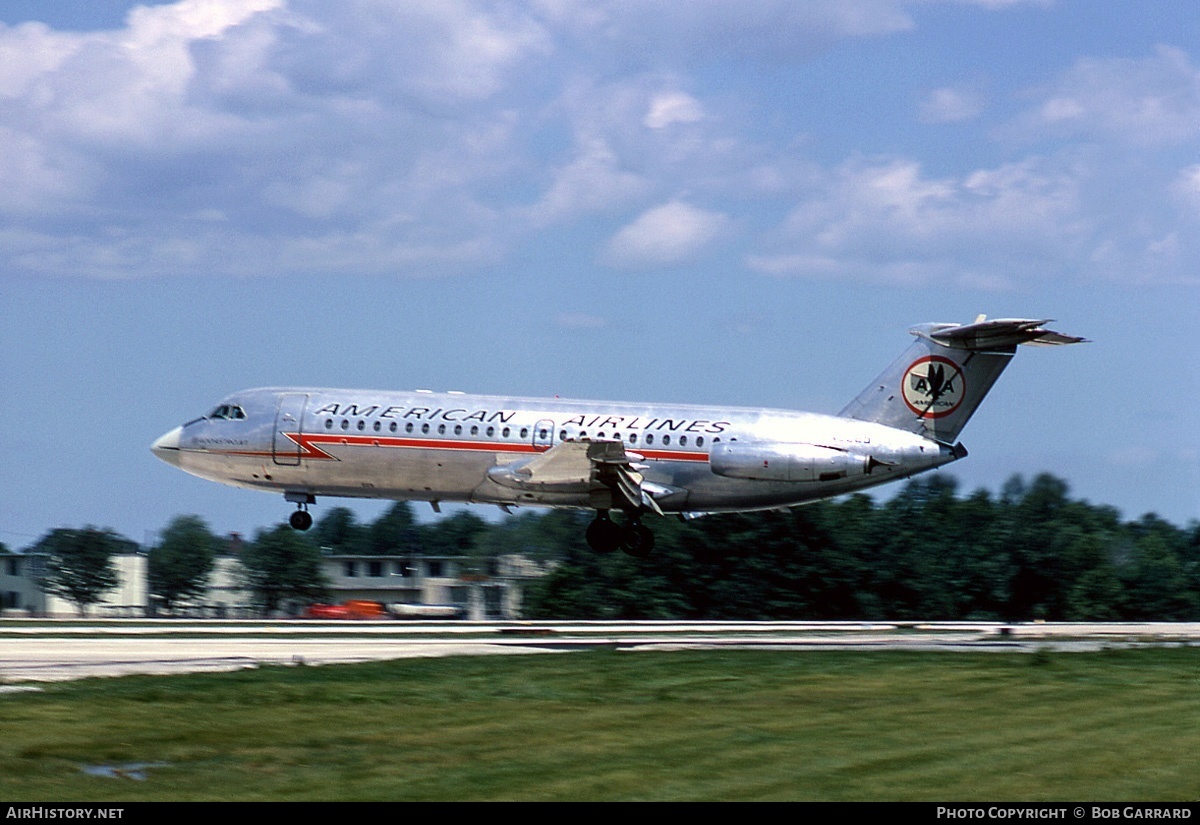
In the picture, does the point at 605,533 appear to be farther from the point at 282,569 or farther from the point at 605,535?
Answer: the point at 282,569

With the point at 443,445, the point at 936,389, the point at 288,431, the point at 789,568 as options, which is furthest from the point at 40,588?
the point at 936,389

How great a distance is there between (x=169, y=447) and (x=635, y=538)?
1420cm

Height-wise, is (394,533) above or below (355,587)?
above

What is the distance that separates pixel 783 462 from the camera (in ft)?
136

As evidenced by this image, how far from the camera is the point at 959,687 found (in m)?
25.5

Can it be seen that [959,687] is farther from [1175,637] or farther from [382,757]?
[1175,637]

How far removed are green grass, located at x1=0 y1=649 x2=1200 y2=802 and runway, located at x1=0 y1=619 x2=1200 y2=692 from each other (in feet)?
10.2

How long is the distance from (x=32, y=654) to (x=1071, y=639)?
83.5 ft

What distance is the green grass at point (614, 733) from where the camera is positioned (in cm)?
1608

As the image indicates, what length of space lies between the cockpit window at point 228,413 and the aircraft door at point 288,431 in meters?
1.44

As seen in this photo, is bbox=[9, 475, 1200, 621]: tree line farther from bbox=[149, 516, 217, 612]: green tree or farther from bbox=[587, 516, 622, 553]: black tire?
bbox=[587, 516, 622, 553]: black tire
